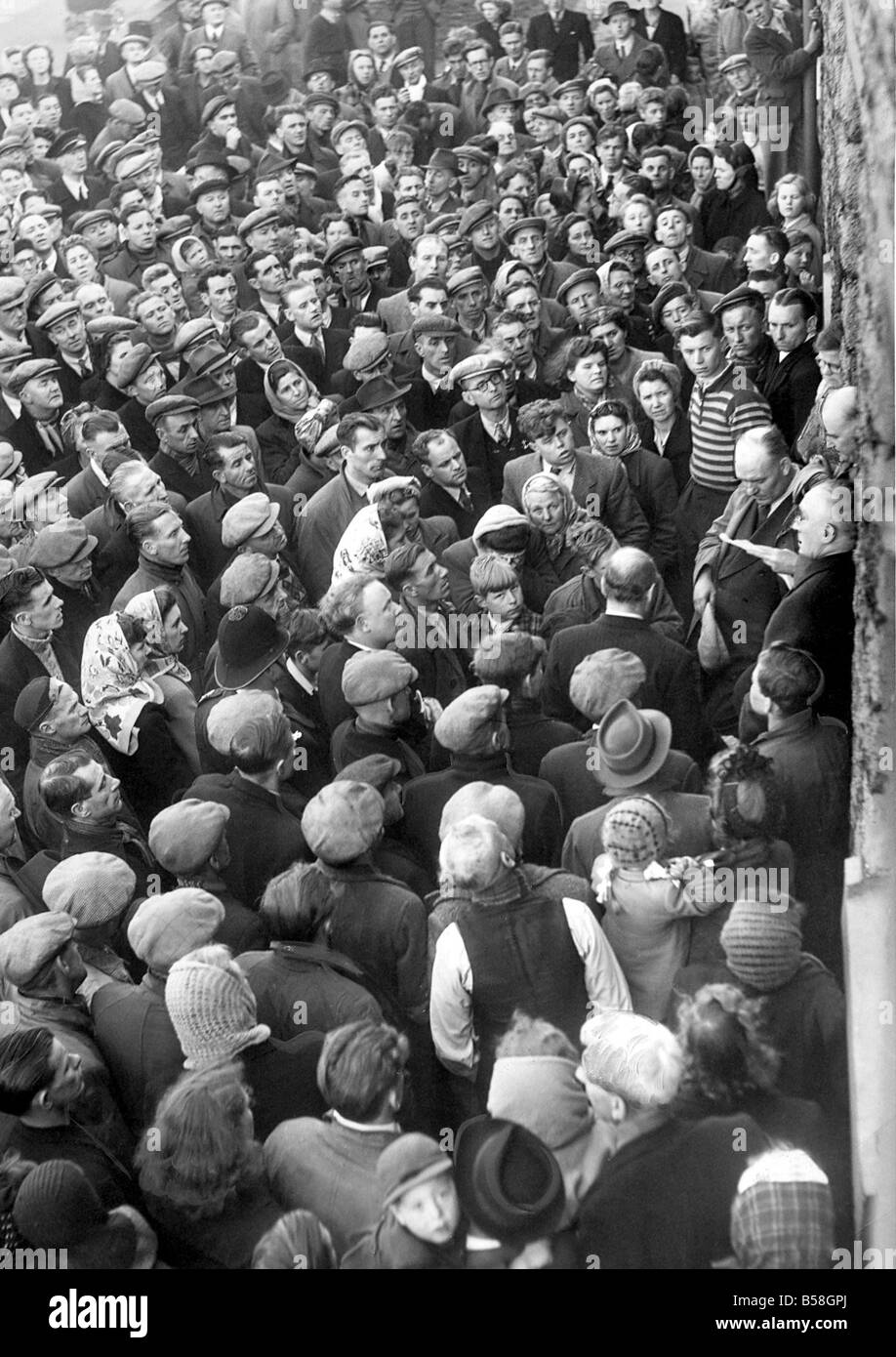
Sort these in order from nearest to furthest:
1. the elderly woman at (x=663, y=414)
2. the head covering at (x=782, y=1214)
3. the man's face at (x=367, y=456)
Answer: the head covering at (x=782, y=1214) → the elderly woman at (x=663, y=414) → the man's face at (x=367, y=456)

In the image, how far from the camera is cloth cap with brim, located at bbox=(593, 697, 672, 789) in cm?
739

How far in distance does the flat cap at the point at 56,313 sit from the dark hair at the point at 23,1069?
10.4ft

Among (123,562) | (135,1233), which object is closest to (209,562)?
(123,562)

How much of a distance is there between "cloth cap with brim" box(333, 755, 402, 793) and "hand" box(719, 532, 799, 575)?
153 cm

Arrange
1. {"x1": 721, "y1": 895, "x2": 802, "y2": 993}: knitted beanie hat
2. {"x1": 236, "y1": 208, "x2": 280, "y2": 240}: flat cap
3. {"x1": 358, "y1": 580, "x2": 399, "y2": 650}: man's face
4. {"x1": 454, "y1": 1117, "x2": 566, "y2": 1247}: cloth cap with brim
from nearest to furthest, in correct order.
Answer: {"x1": 454, "y1": 1117, "x2": 566, "y2": 1247}: cloth cap with brim < {"x1": 721, "y1": 895, "x2": 802, "y2": 993}: knitted beanie hat < {"x1": 358, "y1": 580, "x2": 399, "y2": 650}: man's face < {"x1": 236, "y1": 208, "x2": 280, "y2": 240}: flat cap

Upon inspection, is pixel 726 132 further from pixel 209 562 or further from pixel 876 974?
pixel 876 974

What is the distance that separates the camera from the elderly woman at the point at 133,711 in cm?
774

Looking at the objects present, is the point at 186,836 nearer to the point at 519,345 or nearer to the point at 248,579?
the point at 248,579

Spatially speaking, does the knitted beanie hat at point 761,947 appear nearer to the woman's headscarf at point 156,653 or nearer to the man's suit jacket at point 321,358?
the woman's headscarf at point 156,653

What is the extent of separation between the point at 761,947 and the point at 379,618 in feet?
6.19

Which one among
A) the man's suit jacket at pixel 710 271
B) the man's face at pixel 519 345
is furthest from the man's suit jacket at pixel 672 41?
the man's face at pixel 519 345

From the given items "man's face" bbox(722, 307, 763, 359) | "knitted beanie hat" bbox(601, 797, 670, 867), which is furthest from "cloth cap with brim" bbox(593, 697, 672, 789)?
"man's face" bbox(722, 307, 763, 359)

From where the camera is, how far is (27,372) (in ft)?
27.9

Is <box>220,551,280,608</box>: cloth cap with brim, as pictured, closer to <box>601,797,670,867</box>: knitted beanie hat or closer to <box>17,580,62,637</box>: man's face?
<box>17,580,62,637</box>: man's face
